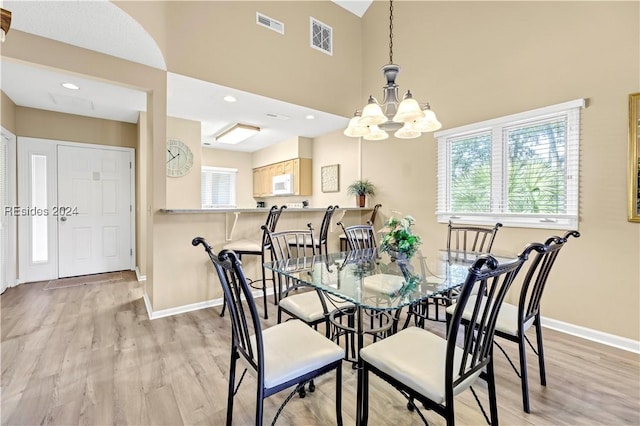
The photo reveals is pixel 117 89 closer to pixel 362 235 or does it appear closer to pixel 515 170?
pixel 362 235

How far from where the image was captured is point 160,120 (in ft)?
9.89

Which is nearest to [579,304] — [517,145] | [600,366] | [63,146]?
[600,366]

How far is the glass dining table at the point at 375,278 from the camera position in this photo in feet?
4.91

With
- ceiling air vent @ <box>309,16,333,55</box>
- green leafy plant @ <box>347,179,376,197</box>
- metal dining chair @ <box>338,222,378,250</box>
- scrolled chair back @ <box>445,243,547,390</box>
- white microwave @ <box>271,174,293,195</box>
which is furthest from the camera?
white microwave @ <box>271,174,293,195</box>

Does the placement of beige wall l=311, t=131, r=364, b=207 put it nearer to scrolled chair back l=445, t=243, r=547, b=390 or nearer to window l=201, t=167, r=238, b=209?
window l=201, t=167, r=238, b=209

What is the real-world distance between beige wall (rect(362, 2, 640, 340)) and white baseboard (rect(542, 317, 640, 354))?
0.05 m

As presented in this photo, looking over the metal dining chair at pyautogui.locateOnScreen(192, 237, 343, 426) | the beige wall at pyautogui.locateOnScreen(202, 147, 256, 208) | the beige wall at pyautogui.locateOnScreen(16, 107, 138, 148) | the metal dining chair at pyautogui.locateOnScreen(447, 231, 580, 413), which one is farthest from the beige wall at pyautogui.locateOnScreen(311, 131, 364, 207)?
the metal dining chair at pyautogui.locateOnScreen(192, 237, 343, 426)

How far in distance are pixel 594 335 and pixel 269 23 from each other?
4.72 m

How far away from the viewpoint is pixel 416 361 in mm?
1312

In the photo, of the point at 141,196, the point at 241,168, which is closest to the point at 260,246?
the point at 141,196

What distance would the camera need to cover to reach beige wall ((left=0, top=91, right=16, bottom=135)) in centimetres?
351

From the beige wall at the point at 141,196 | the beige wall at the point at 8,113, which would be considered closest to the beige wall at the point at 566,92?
the beige wall at the point at 141,196

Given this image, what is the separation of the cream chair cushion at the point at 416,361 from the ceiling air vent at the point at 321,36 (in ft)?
13.2

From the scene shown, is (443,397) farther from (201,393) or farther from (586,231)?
(586,231)
